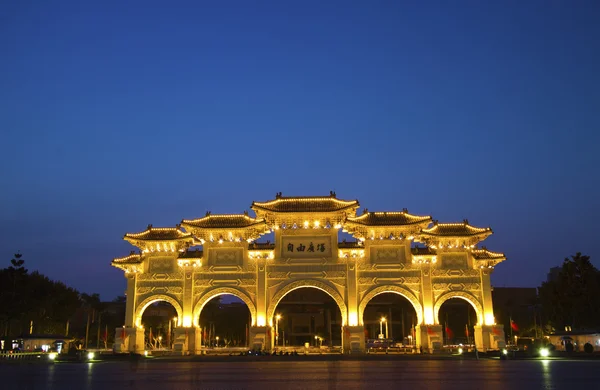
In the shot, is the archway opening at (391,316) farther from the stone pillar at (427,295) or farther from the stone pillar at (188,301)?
the stone pillar at (188,301)

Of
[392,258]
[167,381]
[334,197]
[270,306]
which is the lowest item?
[167,381]

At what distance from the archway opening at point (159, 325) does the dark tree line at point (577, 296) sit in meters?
32.7

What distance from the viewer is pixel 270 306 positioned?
1247 inches

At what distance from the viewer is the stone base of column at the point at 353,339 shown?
30453 millimetres

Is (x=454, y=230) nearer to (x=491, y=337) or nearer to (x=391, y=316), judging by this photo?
(x=491, y=337)

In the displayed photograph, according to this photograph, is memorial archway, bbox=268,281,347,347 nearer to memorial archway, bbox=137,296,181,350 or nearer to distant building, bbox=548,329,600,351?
memorial archway, bbox=137,296,181,350

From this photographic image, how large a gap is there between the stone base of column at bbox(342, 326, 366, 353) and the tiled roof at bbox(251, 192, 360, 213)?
6939 mm

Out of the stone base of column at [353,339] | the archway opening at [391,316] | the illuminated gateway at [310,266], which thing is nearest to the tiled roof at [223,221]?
the illuminated gateway at [310,266]

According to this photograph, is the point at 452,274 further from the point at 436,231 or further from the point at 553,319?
the point at 553,319

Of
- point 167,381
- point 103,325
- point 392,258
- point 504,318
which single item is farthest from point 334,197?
point 103,325

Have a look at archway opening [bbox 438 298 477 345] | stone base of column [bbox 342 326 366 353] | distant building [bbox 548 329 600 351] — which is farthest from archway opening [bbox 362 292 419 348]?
stone base of column [bbox 342 326 366 353]

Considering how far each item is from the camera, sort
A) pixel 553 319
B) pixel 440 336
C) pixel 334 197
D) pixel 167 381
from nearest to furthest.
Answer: pixel 167 381
pixel 440 336
pixel 334 197
pixel 553 319

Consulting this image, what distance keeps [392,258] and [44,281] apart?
2768cm

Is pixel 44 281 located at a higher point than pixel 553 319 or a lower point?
higher
